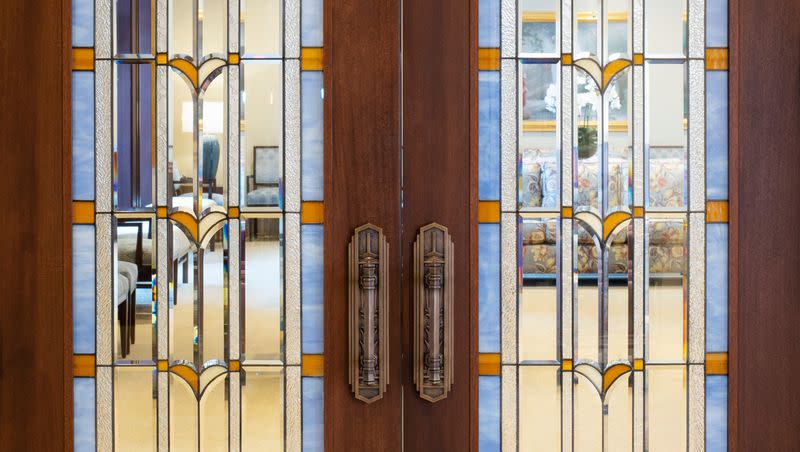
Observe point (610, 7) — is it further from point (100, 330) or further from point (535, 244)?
point (100, 330)

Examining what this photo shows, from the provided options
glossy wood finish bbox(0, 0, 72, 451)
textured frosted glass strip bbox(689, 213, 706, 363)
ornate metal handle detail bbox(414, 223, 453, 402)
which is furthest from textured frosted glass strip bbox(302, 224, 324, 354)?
textured frosted glass strip bbox(689, 213, 706, 363)

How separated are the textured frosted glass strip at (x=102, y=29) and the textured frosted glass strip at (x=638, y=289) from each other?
128cm

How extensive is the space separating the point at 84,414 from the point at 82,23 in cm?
92

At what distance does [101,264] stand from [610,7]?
133cm

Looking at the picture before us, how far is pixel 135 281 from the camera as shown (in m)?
1.84

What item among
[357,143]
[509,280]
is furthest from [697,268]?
[357,143]

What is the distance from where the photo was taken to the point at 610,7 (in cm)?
183

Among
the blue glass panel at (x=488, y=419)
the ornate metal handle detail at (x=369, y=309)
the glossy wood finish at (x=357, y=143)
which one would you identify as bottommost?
the blue glass panel at (x=488, y=419)

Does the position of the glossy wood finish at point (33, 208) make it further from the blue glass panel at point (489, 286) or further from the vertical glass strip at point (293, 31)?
the blue glass panel at point (489, 286)

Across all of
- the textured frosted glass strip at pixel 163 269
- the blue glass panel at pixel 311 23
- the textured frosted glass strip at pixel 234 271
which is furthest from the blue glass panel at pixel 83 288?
the blue glass panel at pixel 311 23

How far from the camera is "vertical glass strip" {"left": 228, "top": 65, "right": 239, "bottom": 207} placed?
6.05 ft

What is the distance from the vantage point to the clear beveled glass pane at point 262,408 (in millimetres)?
1854

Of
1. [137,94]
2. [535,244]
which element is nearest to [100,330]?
[137,94]

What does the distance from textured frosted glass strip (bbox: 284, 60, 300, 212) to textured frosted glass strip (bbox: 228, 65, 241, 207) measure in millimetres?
112
